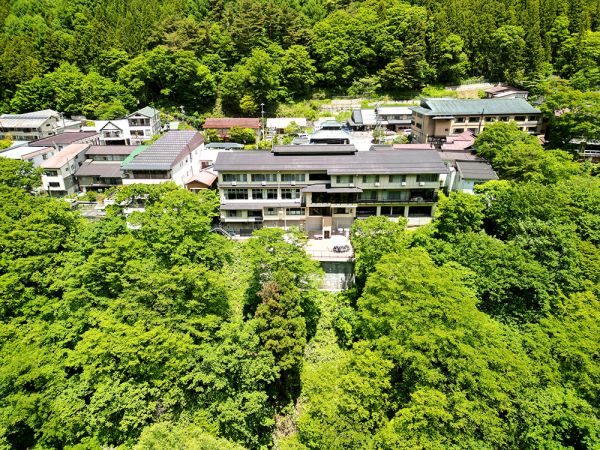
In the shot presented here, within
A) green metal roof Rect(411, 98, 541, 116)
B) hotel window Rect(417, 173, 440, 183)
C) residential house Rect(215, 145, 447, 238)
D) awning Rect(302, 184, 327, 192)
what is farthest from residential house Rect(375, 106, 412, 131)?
awning Rect(302, 184, 327, 192)

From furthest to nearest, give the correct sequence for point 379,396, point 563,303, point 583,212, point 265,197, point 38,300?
point 265,197, point 583,212, point 38,300, point 563,303, point 379,396

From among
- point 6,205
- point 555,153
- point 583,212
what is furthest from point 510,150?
point 6,205

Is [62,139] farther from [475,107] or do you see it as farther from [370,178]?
[475,107]

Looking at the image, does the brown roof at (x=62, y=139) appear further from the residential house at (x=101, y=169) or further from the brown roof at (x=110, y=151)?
the residential house at (x=101, y=169)

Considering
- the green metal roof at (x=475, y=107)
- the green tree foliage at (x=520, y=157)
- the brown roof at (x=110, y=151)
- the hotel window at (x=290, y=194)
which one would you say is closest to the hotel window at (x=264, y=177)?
the hotel window at (x=290, y=194)

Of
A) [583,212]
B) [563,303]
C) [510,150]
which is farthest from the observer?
[510,150]

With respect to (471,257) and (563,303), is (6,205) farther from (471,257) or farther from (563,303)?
(563,303)

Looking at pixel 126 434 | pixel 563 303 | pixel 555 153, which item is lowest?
pixel 126 434
